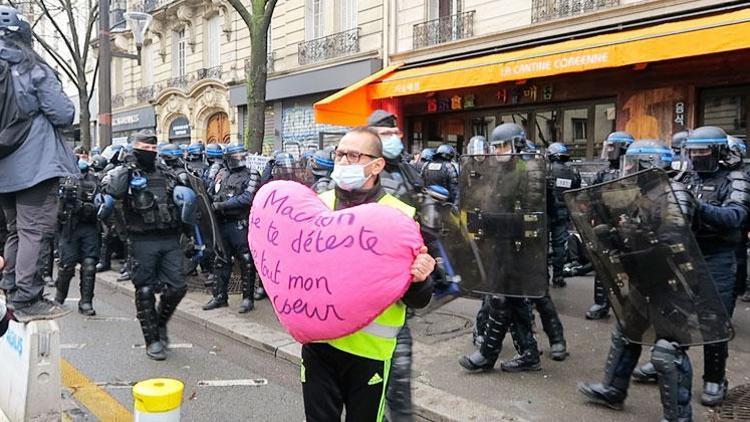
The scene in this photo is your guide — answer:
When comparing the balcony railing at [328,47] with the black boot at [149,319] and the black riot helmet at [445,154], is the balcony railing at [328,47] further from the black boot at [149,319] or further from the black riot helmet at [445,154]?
the black boot at [149,319]

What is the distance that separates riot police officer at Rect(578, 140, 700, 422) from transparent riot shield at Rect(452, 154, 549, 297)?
0.68m

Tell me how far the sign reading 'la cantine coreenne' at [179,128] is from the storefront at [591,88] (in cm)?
1070

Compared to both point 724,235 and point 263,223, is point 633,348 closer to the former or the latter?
point 724,235

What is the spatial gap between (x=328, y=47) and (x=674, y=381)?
1360 centimetres

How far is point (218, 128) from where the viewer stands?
67.0 feet

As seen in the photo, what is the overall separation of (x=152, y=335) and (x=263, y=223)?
10.9 ft

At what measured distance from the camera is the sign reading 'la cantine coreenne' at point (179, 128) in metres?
21.7

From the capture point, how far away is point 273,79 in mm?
16859

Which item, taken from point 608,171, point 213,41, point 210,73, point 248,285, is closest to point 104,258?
point 248,285

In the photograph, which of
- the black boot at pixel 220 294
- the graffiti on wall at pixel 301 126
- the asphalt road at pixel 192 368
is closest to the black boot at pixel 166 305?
the asphalt road at pixel 192 368

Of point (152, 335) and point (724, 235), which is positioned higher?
point (724, 235)

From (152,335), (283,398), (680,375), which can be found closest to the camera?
(680,375)

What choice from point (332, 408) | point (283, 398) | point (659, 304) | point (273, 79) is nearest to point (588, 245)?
point (659, 304)

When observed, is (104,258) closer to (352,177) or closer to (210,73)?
(352,177)
